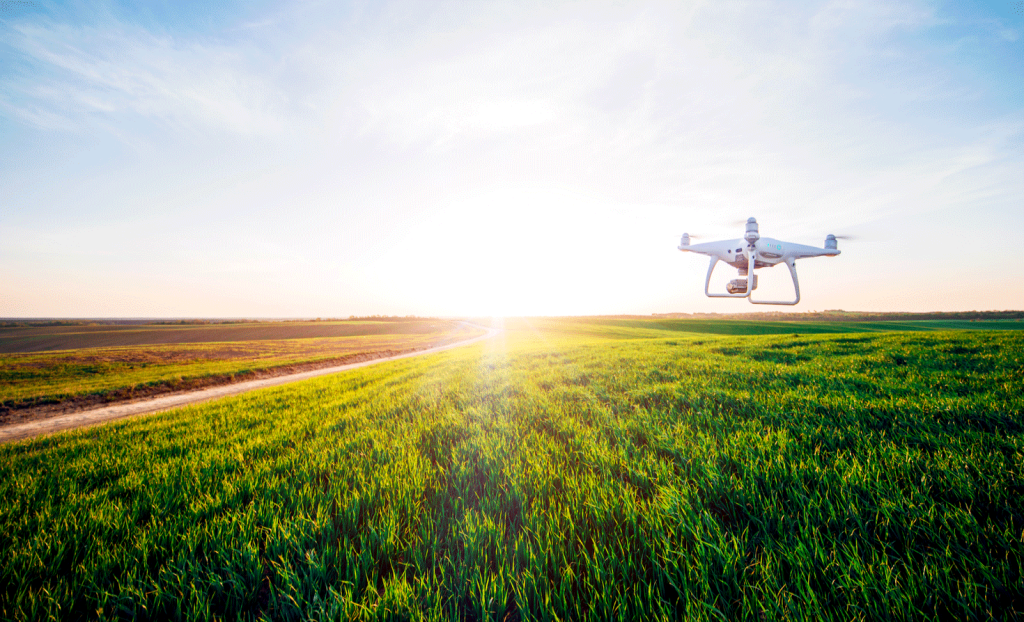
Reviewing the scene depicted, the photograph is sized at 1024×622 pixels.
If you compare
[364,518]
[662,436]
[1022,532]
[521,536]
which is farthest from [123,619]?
[1022,532]

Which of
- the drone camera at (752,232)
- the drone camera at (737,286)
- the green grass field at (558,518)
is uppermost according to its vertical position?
the drone camera at (752,232)

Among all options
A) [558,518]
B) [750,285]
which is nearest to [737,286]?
[750,285]

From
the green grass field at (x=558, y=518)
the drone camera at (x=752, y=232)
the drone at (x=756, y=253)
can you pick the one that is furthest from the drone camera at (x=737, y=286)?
the green grass field at (x=558, y=518)

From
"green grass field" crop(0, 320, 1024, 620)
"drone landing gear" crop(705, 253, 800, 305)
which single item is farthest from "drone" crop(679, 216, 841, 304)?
"green grass field" crop(0, 320, 1024, 620)

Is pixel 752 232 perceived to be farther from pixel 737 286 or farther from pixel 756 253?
pixel 737 286

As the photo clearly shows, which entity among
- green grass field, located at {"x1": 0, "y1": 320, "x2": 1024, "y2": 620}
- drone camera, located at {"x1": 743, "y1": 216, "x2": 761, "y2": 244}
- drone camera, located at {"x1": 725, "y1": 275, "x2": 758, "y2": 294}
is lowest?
green grass field, located at {"x1": 0, "y1": 320, "x2": 1024, "y2": 620}

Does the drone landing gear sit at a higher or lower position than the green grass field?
higher

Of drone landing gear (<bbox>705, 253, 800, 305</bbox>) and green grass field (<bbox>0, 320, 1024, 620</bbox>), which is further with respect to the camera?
drone landing gear (<bbox>705, 253, 800, 305</bbox>)

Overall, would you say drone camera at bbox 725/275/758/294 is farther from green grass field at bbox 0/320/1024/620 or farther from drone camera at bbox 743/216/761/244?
green grass field at bbox 0/320/1024/620

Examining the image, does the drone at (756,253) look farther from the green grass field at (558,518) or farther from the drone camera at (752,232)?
the green grass field at (558,518)
